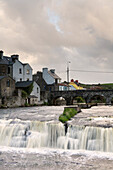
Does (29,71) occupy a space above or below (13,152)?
above

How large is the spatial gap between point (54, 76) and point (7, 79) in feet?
93.0

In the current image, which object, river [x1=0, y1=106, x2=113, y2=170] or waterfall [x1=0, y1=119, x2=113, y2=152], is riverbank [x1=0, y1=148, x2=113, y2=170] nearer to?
river [x1=0, y1=106, x2=113, y2=170]

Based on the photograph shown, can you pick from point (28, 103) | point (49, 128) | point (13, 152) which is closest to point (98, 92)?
point (28, 103)

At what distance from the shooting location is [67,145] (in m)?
17.8

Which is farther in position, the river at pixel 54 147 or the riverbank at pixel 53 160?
the river at pixel 54 147

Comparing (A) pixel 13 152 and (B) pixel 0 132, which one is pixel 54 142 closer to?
(A) pixel 13 152

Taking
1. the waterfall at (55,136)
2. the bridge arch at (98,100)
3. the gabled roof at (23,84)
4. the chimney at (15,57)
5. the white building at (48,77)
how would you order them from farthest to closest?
the white building at (48,77) < the chimney at (15,57) < the bridge arch at (98,100) < the gabled roof at (23,84) < the waterfall at (55,136)

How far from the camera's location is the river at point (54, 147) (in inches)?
546

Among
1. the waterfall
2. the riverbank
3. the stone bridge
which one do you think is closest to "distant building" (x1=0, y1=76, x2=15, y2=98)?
the stone bridge

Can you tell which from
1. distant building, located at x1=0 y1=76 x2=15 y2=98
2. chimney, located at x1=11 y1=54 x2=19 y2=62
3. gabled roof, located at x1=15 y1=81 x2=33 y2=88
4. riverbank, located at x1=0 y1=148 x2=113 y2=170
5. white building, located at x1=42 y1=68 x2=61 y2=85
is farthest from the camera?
white building, located at x1=42 y1=68 x2=61 y2=85

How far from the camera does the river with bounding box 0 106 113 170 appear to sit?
13.9 meters


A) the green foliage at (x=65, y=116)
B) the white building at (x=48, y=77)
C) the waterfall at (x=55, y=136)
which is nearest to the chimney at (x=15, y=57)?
the white building at (x=48, y=77)

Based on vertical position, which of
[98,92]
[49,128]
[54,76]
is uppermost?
[54,76]

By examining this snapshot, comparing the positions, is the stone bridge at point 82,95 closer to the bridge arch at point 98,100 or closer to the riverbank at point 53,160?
the bridge arch at point 98,100
